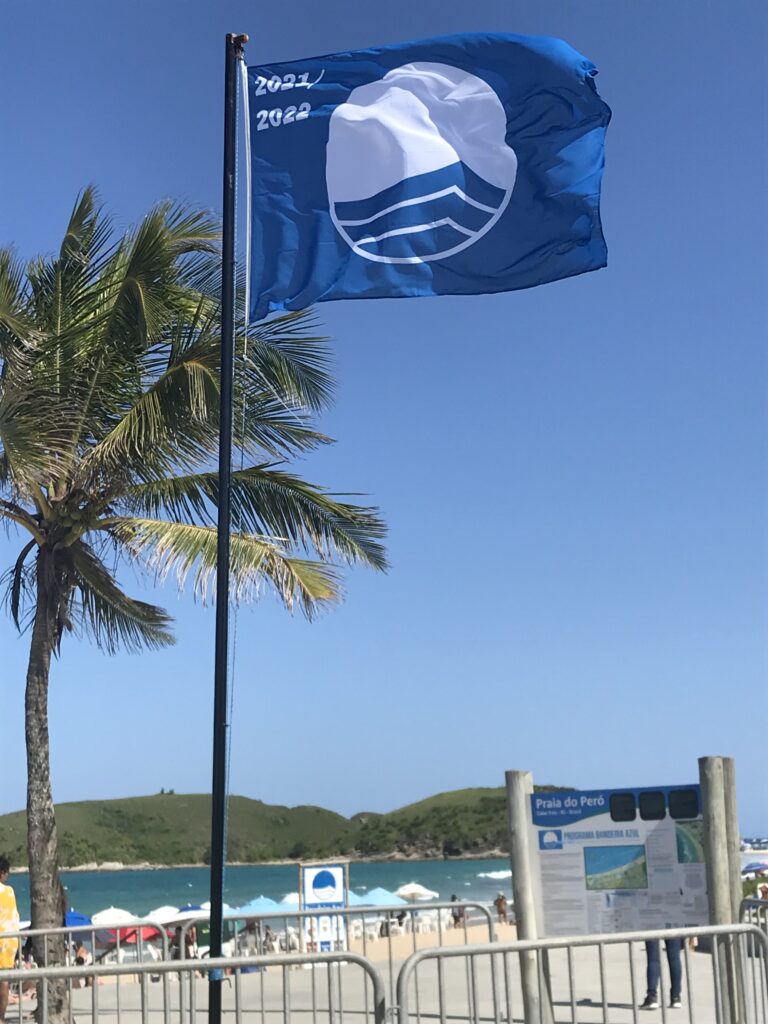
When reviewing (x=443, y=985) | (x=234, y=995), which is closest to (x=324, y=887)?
(x=234, y=995)

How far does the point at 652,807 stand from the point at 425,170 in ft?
15.4

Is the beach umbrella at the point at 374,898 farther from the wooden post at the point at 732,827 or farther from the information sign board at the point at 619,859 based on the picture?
the wooden post at the point at 732,827

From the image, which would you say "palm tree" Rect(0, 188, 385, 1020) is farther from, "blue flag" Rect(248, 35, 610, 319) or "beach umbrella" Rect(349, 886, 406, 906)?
"beach umbrella" Rect(349, 886, 406, 906)

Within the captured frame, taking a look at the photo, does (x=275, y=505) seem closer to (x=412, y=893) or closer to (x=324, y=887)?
(x=324, y=887)

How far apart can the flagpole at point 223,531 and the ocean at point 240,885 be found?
98.2m

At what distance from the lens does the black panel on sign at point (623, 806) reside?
7.90 m

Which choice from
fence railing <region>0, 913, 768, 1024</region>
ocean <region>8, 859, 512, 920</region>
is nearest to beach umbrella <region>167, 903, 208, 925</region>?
fence railing <region>0, 913, 768, 1024</region>

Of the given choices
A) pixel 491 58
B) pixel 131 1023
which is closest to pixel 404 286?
pixel 491 58

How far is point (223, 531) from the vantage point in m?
7.85

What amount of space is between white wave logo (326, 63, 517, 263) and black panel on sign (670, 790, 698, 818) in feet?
13.0

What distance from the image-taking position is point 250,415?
→ 533 inches

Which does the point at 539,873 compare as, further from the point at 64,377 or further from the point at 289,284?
the point at 64,377

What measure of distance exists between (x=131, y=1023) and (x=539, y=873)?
6032mm

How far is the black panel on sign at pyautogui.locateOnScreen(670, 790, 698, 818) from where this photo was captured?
304 inches
